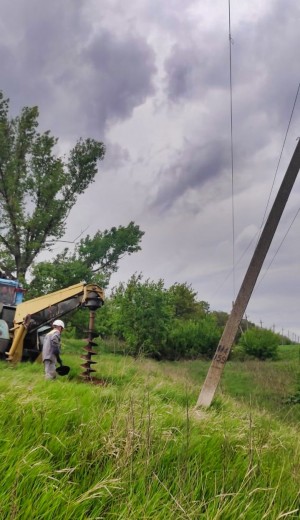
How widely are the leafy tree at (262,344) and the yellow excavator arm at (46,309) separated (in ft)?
74.1

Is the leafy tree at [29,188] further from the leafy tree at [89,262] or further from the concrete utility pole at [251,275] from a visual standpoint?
the concrete utility pole at [251,275]

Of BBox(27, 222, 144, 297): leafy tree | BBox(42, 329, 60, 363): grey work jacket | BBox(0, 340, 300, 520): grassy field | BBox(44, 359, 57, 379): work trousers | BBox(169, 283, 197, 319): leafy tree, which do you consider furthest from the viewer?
BBox(169, 283, 197, 319): leafy tree

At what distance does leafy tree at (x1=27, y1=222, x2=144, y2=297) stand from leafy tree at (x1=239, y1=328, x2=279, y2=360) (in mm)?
11372

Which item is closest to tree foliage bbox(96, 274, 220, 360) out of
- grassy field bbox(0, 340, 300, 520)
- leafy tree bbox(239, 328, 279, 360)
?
leafy tree bbox(239, 328, 279, 360)

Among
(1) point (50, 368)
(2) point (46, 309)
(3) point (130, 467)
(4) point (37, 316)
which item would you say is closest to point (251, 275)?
(1) point (50, 368)

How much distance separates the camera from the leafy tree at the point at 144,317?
32562mm

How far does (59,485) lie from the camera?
9.20 ft

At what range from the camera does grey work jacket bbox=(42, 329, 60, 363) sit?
33.5 ft

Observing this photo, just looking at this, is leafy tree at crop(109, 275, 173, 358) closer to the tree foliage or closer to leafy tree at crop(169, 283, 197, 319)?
the tree foliage

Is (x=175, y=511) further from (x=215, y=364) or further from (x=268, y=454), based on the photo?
(x=215, y=364)

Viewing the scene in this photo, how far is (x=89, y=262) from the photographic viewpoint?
116 ft

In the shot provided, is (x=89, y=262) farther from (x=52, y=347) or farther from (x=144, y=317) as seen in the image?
(x=52, y=347)

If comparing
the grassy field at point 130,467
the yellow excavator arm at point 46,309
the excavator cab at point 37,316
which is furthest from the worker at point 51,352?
the grassy field at point 130,467

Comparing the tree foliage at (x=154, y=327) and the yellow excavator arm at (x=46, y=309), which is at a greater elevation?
the tree foliage at (x=154, y=327)
